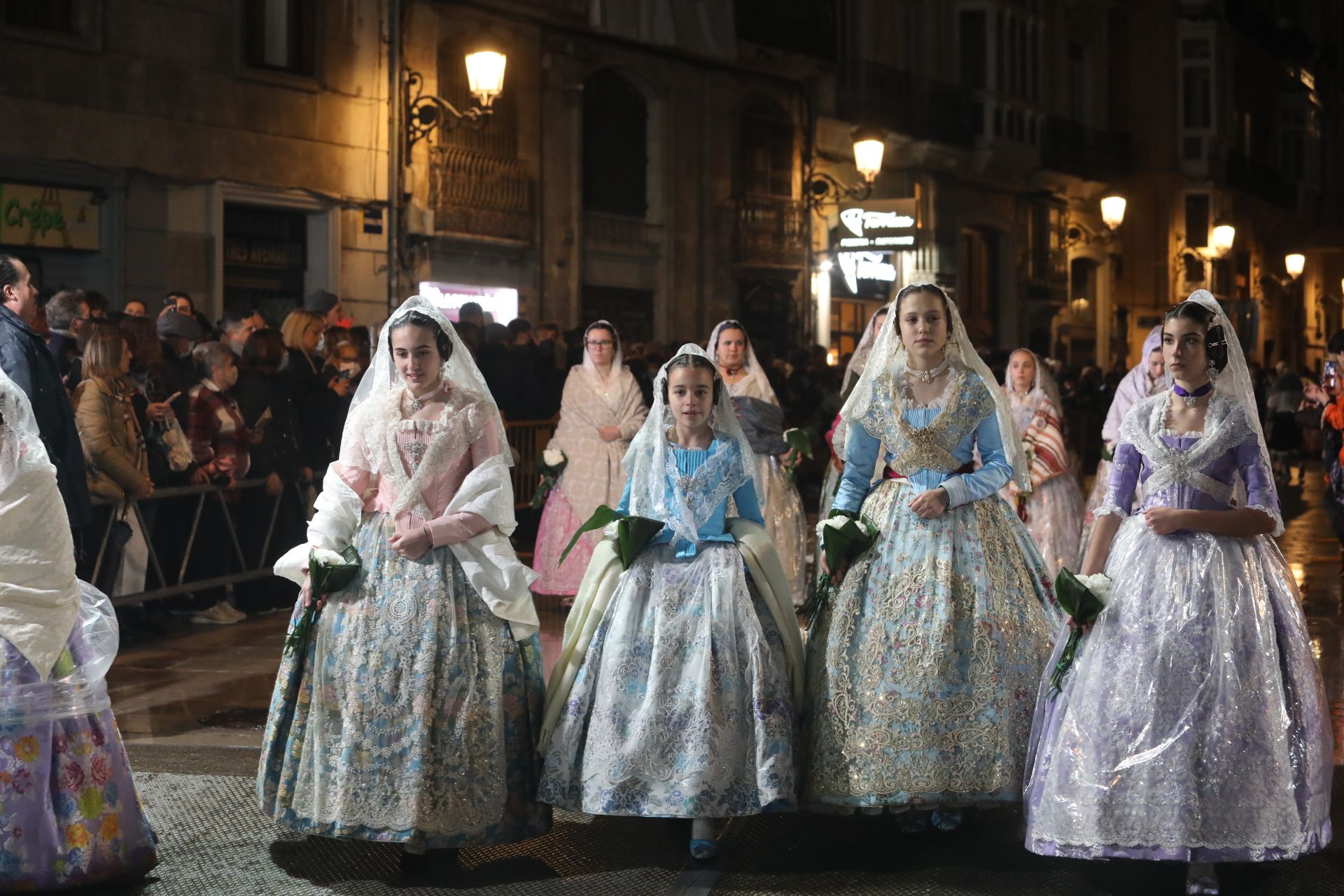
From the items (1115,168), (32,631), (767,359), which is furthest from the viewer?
(1115,168)

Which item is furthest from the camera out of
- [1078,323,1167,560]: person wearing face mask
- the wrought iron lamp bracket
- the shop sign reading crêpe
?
the wrought iron lamp bracket

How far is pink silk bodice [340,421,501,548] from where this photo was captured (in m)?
5.62

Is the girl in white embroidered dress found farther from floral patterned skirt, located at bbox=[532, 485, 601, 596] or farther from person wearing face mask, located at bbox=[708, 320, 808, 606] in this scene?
floral patterned skirt, located at bbox=[532, 485, 601, 596]

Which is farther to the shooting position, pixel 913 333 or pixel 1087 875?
pixel 913 333

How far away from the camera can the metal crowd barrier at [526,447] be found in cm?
1396

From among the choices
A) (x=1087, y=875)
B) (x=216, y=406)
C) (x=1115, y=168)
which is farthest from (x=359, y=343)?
(x=1115, y=168)

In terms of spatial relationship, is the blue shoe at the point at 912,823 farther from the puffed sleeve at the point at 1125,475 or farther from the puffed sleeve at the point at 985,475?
the puffed sleeve at the point at 1125,475

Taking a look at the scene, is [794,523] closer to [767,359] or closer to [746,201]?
[767,359]

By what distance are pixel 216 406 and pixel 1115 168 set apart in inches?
1108

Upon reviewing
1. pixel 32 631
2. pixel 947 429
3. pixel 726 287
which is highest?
pixel 726 287

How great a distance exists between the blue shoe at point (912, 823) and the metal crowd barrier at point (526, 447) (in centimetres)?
817

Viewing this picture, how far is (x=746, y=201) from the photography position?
23.7 metres

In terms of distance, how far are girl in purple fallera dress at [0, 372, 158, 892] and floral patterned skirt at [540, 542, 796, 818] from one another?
1.33 m
